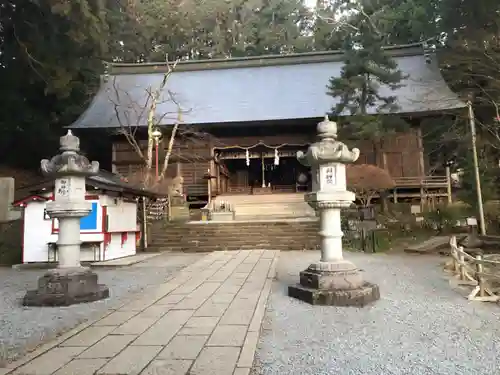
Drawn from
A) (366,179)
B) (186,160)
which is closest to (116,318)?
(366,179)

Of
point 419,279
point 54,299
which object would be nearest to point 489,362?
point 419,279

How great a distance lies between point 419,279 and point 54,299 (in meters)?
6.20

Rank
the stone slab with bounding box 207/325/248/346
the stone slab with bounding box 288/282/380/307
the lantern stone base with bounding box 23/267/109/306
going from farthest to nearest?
the lantern stone base with bounding box 23/267/109/306, the stone slab with bounding box 288/282/380/307, the stone slab with bounding box 207/325/248/346

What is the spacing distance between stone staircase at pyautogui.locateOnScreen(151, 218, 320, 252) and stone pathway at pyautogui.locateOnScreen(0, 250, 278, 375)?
275 inches

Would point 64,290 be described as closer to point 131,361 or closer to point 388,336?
point 131,361

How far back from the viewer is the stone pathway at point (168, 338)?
3.25 metres

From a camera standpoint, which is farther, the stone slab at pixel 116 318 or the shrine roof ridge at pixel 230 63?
the shrine roof ridge at pixel 230 63

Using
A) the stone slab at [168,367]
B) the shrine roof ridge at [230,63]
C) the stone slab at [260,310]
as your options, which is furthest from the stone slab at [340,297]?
the shrine roof ridge at [230,63]

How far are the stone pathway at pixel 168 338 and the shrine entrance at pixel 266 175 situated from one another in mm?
17810

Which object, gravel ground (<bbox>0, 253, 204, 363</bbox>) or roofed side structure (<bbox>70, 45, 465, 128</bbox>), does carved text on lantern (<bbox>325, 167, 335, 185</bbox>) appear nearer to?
gravel ground (<bbox>0, 253, 204, 363</bbox>)

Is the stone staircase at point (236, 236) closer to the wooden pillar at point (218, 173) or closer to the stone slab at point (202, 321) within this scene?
the wooden pillar at point (218, 173)

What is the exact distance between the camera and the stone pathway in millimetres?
3246

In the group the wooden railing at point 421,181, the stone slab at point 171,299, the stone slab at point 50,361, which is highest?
the wooden railing at point 421,181

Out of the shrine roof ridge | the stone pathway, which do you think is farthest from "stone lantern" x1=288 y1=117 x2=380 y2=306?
the shrine roof ridge
